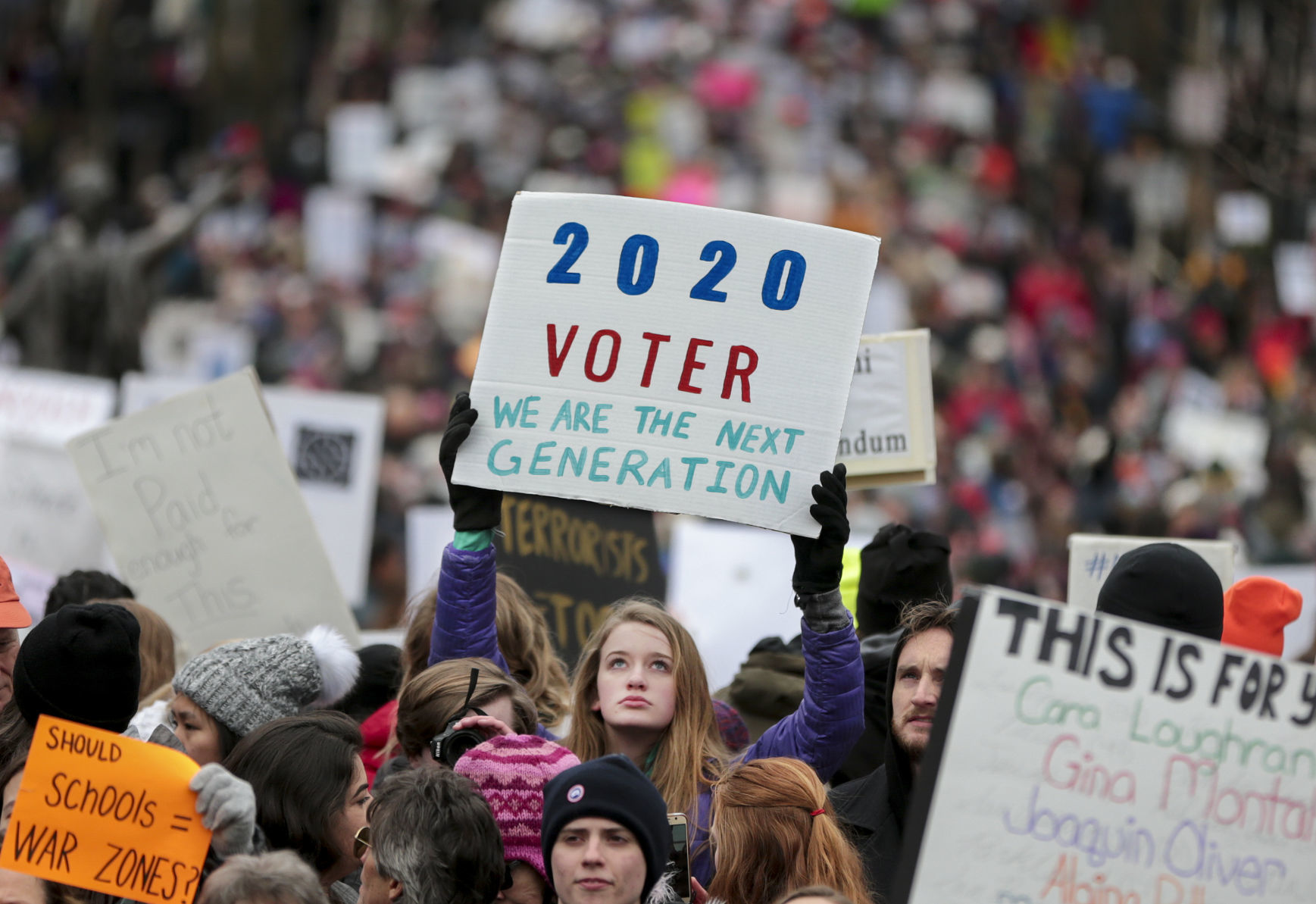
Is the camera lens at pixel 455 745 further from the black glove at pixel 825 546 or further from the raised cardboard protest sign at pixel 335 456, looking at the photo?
the raised cardboard protest sign at pixel 335 456

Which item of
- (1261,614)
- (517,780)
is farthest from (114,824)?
(1261,614)

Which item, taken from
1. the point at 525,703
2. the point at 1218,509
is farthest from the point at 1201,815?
the point at 1218,509

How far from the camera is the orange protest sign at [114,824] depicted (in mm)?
3793

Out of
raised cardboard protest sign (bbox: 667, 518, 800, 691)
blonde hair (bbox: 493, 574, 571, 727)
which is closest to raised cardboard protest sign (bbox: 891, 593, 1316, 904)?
blonde hair (bbox: 493, 574, 571, 727)

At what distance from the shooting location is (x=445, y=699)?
463cm

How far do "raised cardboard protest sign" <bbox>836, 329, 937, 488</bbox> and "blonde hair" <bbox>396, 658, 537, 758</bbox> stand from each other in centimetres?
186

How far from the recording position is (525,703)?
4.73 meters

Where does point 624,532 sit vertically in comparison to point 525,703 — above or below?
above

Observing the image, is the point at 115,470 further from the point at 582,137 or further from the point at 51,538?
the point at 582,137

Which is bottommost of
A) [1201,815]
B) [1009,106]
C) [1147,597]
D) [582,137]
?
[1201,815]

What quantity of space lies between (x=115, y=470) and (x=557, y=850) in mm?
3341

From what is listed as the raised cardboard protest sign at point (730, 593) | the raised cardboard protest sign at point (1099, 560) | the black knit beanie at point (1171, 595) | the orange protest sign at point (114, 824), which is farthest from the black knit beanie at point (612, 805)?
the raised cardboard protest sign at point (730, 593)

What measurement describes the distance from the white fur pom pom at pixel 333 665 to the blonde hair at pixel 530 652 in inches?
19.9

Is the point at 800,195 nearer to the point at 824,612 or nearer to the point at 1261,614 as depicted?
the point at 1261,614
